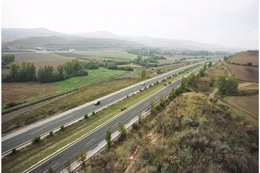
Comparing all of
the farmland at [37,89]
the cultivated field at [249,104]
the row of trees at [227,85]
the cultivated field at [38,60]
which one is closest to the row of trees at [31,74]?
the farmland at [37,89]

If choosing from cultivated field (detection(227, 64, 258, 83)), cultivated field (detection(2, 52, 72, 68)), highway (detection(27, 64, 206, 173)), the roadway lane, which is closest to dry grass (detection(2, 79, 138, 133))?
highway (detection(27, 64, 206, 173))

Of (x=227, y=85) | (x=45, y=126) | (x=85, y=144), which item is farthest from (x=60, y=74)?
(x=85, y=144)

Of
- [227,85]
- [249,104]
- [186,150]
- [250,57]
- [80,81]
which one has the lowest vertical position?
[186,150]

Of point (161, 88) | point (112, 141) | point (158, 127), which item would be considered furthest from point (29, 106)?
point (161, 88)

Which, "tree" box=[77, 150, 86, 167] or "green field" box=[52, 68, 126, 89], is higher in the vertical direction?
"green field" box=[52, 68, 126, 89]

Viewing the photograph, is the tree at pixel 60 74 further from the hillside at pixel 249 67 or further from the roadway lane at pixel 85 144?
the hillside at pixel 249 67

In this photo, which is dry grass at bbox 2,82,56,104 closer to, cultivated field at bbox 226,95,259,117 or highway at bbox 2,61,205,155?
highway at bbox 2,61,205,155

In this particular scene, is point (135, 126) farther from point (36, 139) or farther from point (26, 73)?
point (26, 73)

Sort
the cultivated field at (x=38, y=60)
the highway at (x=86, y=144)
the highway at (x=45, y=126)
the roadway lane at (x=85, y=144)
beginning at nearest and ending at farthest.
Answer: the highway at (x=86, y=144)
the roadway lane at (x=85, y=144)
the highway at (x=45, y=126)
the cultivated field at (x=38, y=60)
